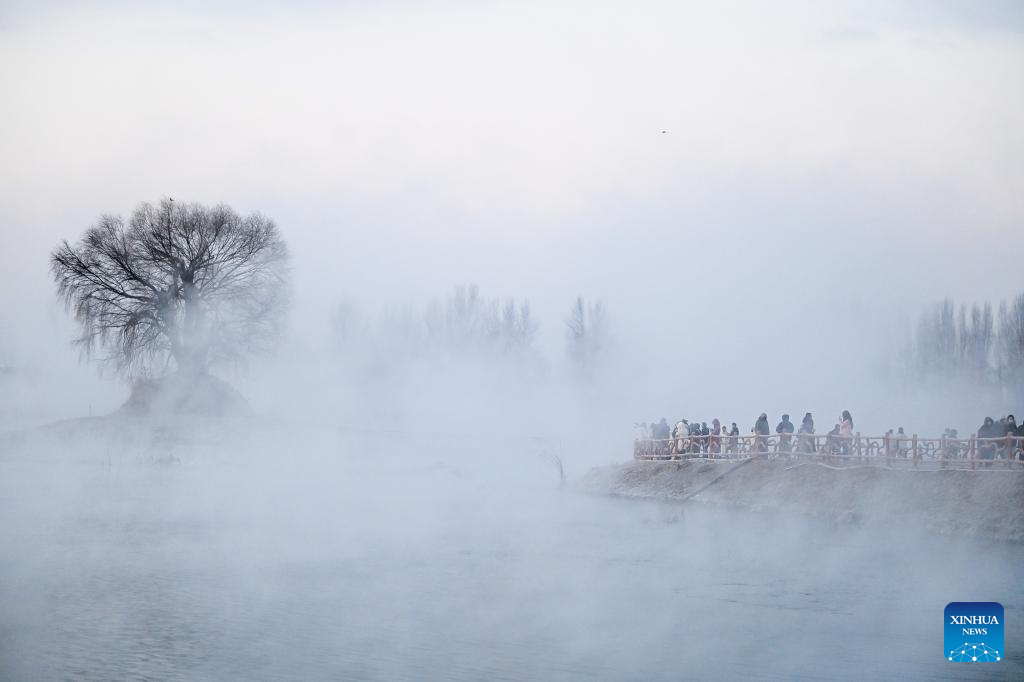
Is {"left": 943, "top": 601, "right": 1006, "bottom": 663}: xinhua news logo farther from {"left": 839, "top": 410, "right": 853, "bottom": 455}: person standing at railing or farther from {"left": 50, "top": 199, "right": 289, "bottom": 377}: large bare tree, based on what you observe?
{"left": 50, "top": 199, "right": 289, "bottom": 377}: large bare tree

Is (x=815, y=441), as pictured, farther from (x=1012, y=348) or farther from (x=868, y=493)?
(x=1012, y=348)

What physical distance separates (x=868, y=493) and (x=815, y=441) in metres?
5.57

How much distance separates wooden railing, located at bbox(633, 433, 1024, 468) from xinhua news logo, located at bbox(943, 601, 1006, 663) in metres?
14.1

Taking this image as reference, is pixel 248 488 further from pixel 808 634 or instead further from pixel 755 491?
pixel 808 634

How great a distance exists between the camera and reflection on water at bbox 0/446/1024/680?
15016 millimetres

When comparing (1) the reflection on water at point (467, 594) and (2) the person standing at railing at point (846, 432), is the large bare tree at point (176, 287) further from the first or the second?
(2) the person standing at railing at point (846, 432)

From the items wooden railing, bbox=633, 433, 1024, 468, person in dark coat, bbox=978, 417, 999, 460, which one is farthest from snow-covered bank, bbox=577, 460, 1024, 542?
person in dark coat, bbox=978, 417, 999, 460

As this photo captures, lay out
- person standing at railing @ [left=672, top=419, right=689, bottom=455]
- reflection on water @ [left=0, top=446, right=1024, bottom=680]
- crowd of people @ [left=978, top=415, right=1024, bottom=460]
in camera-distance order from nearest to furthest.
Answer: reflection on water @ [left=0, top=446, right=1024, bottom=680], crowd of people @ [left=978, top=415, right=1024, bottom=460], person standing at railing @ [left=672, top=419, right=689, bottom=455]

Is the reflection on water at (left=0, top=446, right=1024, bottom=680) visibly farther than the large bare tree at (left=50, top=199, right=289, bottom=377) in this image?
No

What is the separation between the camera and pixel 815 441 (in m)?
36.0

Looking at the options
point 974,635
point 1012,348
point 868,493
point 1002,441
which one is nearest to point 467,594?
point 974,635

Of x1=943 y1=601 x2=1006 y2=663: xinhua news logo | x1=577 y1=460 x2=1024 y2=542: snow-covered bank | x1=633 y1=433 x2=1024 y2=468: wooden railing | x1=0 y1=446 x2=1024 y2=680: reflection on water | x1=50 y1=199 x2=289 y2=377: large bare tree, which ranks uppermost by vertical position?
x1=50 y1=199 x2=289 y2=377: large bare tree

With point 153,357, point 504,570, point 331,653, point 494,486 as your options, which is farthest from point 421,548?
point 153,357

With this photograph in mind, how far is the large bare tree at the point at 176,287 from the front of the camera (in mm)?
51250
